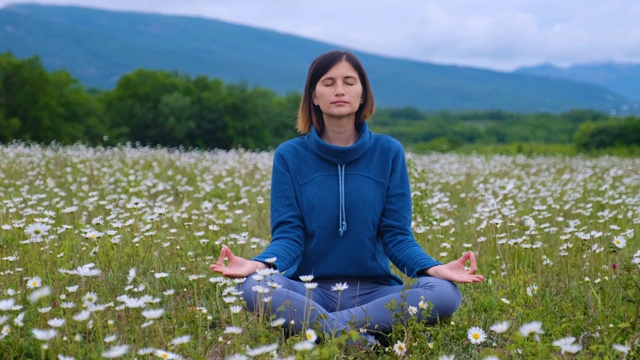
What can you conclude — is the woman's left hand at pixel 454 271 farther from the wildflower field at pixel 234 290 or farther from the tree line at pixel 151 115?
the tree line at pixel 151 115

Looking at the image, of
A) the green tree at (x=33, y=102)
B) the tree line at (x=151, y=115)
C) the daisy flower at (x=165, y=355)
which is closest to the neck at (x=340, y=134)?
the daisy flower at (x=165, y=355)

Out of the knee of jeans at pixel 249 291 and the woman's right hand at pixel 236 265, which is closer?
the woman's right hand at pixel 236 265

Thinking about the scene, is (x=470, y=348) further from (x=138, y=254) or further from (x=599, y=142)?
(x=599, y=142)

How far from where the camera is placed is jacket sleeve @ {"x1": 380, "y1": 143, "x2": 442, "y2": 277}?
368cm

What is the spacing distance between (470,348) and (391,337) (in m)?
0.38

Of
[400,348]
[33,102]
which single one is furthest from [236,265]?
[33,102]

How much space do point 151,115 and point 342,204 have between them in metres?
34.0

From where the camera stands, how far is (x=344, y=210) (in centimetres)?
379

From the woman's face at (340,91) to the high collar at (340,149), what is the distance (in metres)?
0.15

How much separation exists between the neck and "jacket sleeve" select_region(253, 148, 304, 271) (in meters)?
0.29

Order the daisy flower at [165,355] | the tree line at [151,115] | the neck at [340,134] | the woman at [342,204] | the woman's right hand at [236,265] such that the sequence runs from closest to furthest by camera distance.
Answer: the daisy flower at [165,355]
the woman's right hand at [236,265]
the woman at [342,204]
the neck at [340,134]
the tree line at [151,115]

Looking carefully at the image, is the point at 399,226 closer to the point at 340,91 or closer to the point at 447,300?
the point at 447,300

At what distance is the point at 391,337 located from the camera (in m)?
3.43

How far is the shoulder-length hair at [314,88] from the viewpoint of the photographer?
3.82 m
